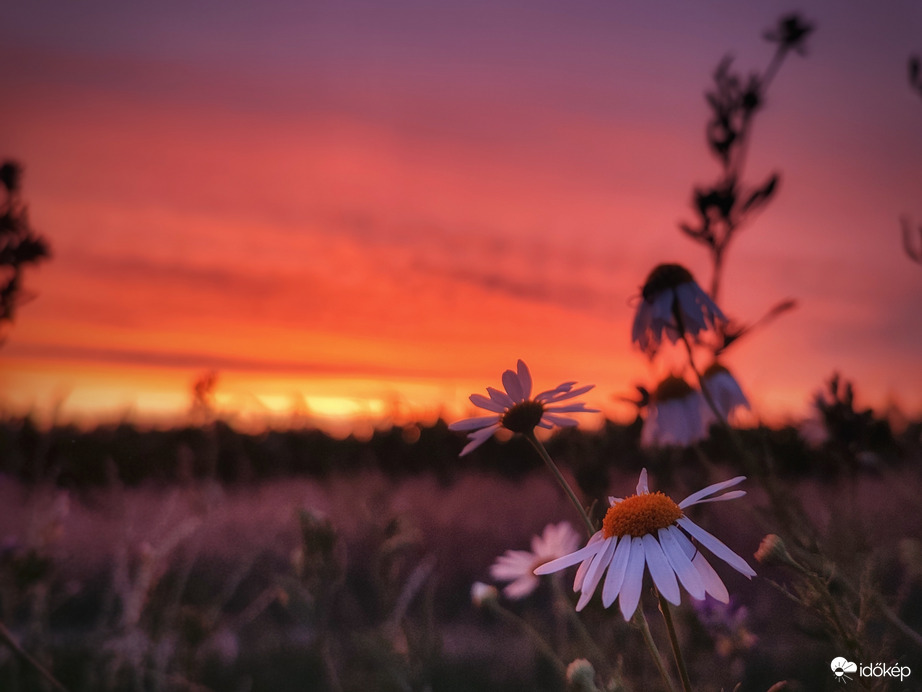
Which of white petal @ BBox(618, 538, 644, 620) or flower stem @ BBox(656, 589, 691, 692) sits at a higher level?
white petal @ BBox(618, 538, 644, 620)

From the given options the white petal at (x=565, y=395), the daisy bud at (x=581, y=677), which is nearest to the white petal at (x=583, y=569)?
the daisy bud at (x=581, y=677)

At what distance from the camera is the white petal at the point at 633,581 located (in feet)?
1.88

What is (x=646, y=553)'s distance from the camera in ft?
2.15

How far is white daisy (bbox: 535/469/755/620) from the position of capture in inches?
23.4

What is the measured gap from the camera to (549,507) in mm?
4281

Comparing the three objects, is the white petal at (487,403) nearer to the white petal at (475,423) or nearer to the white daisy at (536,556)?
the white petal at (475,423)

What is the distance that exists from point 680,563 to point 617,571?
53 millimetres

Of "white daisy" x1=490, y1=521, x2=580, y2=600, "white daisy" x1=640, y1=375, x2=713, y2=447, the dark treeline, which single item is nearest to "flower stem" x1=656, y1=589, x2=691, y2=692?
"white daisy" x1=490, y1=521, x2=580, y2=600

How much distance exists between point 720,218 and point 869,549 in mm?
736

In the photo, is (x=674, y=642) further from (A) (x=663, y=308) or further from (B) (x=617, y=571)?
(A) (x=663, y=308)

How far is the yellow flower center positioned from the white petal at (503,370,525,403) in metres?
0.22

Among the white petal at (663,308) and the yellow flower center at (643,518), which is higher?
the white petal at (663,308)

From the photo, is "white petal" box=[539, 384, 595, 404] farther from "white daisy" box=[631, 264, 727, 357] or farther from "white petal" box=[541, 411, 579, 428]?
"white daisy" box=[631, 264, 727, 357]

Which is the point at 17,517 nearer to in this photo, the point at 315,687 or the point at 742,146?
the point at 315,687
